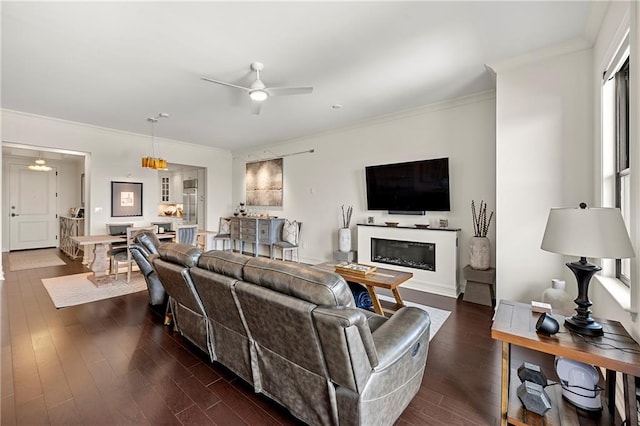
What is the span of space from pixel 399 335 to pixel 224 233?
22.3ft

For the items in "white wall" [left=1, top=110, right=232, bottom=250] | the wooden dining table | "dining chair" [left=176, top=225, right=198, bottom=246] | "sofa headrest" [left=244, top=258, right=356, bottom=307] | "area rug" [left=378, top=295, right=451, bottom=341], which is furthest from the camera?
"dining chair" [left=176, top=225, right=198, bottom=246]

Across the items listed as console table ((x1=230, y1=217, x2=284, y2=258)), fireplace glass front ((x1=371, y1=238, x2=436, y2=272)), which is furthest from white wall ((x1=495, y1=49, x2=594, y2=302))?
console table ((x1=230, y1=217, x2=284, y2=258))

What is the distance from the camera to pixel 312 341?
4.48 feet

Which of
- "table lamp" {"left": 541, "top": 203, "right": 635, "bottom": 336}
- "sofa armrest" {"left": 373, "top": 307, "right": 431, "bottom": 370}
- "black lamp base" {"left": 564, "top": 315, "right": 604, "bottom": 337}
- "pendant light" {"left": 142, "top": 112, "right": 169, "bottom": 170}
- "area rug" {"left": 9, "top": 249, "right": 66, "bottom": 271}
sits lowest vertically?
"area rug" {"left": 9, "top": 249, "right": 66, "bottom": 271}

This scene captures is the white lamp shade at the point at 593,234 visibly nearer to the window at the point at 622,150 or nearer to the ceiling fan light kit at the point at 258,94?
the window at the point at 622,150

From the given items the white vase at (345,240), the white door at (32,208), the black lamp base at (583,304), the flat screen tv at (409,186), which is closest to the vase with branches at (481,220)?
the flat screen tv at (409,186)

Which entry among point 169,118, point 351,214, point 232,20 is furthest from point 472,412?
point 169,118

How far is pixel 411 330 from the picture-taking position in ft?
5.47

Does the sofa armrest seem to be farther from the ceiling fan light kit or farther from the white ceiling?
the ceiling fan light kit

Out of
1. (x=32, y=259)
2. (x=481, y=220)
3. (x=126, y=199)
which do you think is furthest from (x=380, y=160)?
(x=32, y=259)

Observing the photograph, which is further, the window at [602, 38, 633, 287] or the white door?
the white door

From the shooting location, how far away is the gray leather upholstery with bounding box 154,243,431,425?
4.32 feet

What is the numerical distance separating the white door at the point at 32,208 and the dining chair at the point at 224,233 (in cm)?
476

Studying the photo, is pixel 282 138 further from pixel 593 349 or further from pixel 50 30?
pixel 593 349
